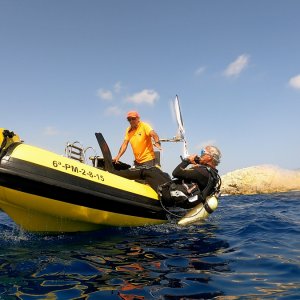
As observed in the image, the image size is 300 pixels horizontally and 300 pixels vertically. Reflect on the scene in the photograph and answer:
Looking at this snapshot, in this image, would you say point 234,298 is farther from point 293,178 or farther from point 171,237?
point 293,178

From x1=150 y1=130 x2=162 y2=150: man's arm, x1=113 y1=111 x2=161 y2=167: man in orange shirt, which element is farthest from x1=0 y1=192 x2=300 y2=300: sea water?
x1=150 y1=130 x2=162 y2=150: man's arm

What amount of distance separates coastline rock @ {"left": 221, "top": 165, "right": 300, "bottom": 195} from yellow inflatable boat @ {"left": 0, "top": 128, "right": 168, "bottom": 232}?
16.5m

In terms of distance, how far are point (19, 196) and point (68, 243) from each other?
102cm

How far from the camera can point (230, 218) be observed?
796 cm

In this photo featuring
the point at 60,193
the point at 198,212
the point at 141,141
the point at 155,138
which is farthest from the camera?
the point at 141,141

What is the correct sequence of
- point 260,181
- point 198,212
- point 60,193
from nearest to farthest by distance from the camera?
point 60,193 < point 198,212 < point 260,181

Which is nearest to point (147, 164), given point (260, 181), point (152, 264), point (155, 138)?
point (155, 138)

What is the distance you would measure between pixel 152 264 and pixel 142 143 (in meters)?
3.36

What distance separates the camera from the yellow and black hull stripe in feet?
15.8

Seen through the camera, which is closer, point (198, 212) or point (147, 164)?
point (198, 212)

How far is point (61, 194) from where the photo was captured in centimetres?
503

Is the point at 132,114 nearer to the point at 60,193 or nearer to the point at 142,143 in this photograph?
the point at 142,143

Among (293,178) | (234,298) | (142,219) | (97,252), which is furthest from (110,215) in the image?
(293,178)

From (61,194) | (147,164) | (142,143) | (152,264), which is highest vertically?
(142,143)
